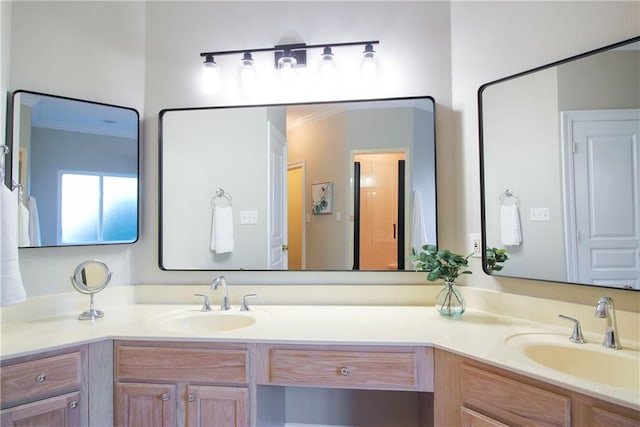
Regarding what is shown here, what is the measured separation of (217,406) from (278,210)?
965mm

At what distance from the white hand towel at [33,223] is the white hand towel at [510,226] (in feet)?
7.28

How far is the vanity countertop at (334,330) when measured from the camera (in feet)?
3.69

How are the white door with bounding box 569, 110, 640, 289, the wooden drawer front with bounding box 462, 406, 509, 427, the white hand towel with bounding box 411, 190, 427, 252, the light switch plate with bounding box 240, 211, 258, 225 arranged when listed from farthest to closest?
the light switch plate with bounding box 240, 211, 258, 225 → the white hand towel with bounding box 411, 190, 427, 252 → the white door with bounding box 569, 110, 640, 289 → the wooden drawer front with bounding box 462, 406, 509, 427

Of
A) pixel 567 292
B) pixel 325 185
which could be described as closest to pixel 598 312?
pixel 567 292

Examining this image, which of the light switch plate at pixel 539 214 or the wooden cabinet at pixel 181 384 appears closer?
the wooden cabinet at pixel 181 384

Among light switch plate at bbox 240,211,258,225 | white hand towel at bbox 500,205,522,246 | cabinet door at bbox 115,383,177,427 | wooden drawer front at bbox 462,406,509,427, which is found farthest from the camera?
light switch plate at bbox 240,211,258,225

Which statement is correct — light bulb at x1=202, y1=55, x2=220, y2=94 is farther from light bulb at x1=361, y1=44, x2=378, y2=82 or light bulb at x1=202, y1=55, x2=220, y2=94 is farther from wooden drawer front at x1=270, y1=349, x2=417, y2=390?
wooden drawer front at x1=270, y1=349, x2=417, y2=390

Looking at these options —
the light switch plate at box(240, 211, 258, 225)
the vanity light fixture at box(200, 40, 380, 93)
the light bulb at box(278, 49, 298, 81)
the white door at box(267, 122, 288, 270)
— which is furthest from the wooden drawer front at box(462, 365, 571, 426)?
the light bulb at box(278, 49, 298, 81)

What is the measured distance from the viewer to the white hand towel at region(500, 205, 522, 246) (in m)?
1.46

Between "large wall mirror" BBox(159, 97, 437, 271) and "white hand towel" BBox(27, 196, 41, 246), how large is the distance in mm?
542

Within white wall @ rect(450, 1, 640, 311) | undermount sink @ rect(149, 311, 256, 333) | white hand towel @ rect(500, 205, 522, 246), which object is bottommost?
undermount sink @ rect(149, 311, 256, 333)

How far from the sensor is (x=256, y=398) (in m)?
1.26

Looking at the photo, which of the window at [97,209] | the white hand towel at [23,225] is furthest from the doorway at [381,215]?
the white hand towel at [23,225]

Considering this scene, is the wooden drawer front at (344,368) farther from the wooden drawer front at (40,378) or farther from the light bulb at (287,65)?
the light bulb at (287,65)
